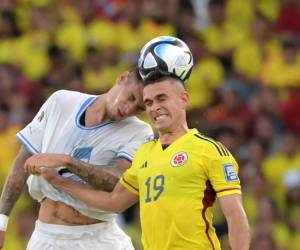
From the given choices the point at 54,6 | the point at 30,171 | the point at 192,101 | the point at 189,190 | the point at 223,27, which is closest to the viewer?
the point at 189,190

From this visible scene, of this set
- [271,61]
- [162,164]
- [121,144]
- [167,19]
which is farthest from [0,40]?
[162,164]

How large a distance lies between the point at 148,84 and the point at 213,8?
736cm

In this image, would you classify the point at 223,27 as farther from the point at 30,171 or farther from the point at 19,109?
the point at 30,171

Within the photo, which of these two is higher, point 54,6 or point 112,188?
point 54,6

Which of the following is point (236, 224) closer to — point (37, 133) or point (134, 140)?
point (134, 140)

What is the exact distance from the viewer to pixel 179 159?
6129 mm

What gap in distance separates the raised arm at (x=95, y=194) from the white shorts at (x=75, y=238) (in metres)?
0.49

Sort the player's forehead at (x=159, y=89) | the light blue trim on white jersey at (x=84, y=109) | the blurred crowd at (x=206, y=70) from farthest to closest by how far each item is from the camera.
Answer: the blurred crowd at (x=206, y=70), the light blue trim on white jersey at (x=84, y=109), the player's forehead at (x=159, y=89)

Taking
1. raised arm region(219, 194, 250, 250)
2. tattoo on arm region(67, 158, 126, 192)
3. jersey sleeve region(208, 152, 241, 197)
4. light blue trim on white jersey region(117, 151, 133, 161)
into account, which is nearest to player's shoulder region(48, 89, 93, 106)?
light blue trim on white jersey region(117, 151, 133, 161)

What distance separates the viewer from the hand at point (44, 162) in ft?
21.4

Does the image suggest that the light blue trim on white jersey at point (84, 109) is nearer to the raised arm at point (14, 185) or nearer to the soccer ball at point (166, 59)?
the raised arm at point (14, 185)

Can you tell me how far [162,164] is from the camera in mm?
6184

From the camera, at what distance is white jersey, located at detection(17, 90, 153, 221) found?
709 cm

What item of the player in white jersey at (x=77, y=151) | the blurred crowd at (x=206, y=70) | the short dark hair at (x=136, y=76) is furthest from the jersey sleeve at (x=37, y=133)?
the blurred crowd at (x=206, y=70)
